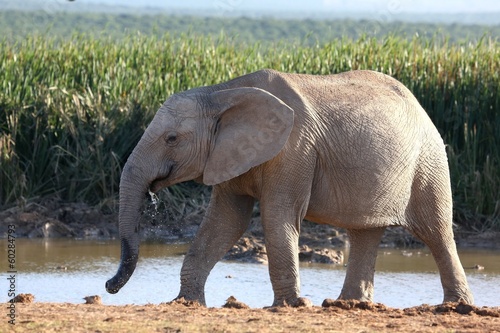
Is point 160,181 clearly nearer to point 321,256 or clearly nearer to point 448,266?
point 448,266

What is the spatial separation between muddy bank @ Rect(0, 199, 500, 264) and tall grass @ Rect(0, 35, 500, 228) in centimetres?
26

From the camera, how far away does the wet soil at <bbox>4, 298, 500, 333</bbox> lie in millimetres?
7773

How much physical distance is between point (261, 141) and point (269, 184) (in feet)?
1.12

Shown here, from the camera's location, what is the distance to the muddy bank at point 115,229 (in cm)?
1459

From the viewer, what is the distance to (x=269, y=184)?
9.23 m

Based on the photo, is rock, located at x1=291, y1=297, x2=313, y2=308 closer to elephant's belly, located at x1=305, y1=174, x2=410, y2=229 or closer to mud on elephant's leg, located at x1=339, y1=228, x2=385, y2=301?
elephant's belly, located at x1=305, y1=174, x2=410, y2=229

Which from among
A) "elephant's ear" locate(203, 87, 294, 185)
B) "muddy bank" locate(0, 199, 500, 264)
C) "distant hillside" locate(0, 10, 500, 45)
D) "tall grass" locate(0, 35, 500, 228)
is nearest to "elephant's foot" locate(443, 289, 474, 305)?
"elephant's ear" locate(203, 87, 294, 185)

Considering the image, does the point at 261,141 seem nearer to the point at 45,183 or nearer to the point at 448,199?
the point at 448,199

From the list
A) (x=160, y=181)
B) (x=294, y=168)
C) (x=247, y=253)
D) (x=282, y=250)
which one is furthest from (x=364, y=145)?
(x=247, y=253)

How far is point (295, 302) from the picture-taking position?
9125 mm

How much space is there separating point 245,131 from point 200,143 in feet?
1.15

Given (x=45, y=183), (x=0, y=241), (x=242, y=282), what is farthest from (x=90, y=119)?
(x=242, y=282)

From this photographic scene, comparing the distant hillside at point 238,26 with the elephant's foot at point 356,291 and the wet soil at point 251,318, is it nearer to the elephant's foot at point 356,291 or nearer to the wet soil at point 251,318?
the elephant's foot at point 356,291

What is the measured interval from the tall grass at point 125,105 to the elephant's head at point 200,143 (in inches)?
240
